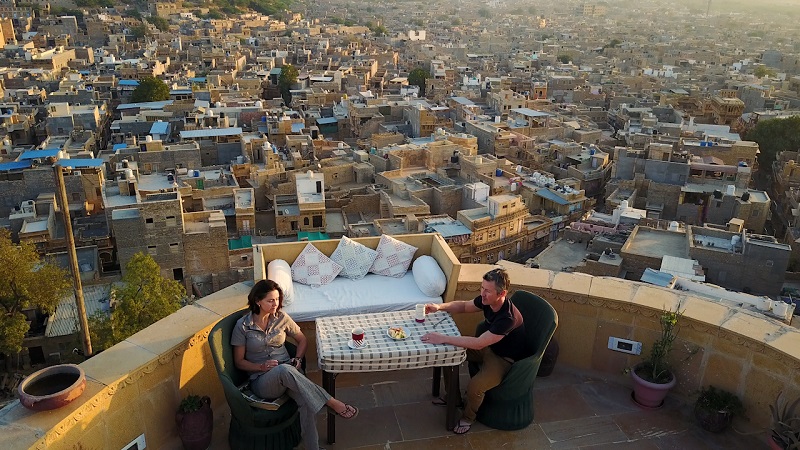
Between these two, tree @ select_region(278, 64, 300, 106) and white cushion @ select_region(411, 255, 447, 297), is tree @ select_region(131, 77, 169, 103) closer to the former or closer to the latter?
tree @ select_region(278, 64, 300, 106)

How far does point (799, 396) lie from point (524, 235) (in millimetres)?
19459

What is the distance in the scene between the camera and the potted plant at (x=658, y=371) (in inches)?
192

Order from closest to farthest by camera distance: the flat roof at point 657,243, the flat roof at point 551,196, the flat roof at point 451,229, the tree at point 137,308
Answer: the tree at point 137,308
the flat roof at point 657,243
the flat roof at point 451,229
the flat roof at point 551,196

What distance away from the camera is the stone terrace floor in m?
4.61

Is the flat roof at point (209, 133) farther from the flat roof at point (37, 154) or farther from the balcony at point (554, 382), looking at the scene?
the balcony at point (554, 382)

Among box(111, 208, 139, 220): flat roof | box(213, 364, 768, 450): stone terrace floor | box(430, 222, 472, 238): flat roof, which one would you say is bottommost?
box(430, 222, 472, 238): flat roof

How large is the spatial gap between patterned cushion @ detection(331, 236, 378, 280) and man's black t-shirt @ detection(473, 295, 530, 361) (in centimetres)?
147

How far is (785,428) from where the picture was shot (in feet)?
13.9

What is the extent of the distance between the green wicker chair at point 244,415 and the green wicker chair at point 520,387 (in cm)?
142

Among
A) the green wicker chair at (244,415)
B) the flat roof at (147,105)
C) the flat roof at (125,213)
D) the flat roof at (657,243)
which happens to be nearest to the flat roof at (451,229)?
the flat roof at (657,243)

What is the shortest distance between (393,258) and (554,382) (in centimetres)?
178

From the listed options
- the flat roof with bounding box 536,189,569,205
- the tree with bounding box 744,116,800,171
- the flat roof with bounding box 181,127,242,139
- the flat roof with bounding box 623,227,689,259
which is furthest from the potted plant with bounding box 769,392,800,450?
the tree with bounding box 744,116,800,171

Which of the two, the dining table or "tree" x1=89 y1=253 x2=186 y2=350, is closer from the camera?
the dining table

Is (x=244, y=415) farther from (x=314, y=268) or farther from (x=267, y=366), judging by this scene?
(x=314, y=268)
